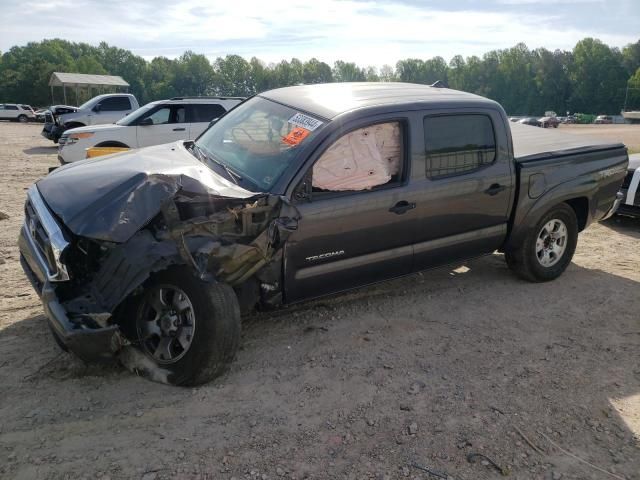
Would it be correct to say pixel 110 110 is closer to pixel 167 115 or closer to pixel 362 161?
pixel 167 115

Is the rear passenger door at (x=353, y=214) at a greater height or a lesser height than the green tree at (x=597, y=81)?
lesser

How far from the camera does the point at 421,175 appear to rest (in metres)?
4.38

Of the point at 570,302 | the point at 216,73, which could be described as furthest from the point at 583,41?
the point at 570,302

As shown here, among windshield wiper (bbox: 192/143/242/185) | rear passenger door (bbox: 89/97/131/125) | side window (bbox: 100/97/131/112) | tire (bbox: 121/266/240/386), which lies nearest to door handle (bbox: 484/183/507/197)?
windshield wiper (bbox: 192/143/242/185)

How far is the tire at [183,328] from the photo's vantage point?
10.9ft

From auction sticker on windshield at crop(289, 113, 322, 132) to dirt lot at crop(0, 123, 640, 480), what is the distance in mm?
1603

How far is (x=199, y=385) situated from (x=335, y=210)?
154 centimetres

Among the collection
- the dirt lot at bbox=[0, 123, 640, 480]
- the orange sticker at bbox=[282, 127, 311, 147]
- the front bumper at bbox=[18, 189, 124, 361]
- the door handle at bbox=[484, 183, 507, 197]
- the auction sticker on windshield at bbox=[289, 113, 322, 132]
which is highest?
the auction sticker on windshield at bbox=[289, 113, 322, 132]

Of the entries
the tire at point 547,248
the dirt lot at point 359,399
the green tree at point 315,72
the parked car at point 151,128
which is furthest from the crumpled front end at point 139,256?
the green tree at point 315,72

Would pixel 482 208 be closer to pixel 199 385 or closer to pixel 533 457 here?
pixel 533 457

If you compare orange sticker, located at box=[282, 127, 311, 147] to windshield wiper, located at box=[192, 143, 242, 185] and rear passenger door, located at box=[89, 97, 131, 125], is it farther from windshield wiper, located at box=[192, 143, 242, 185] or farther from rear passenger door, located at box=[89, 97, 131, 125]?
rear passenger door, located at box=[89, 97, 131, 125]

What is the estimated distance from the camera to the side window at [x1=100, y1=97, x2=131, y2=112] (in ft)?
60.4

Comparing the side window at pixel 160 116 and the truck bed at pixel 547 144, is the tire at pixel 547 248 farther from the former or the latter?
the side window at pixel 160 116

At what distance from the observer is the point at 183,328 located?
3.48 meters
